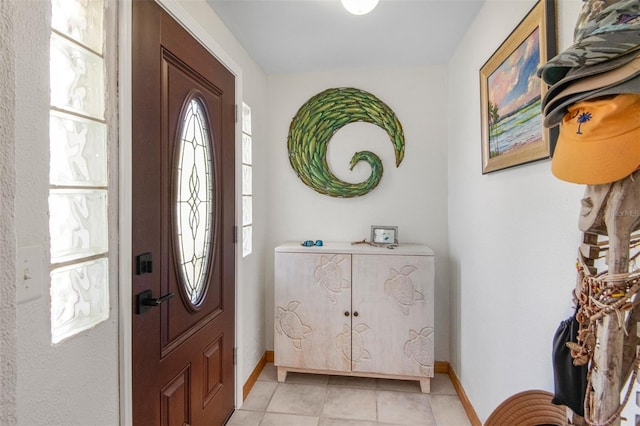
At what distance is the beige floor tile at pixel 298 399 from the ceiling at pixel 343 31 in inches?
96.5

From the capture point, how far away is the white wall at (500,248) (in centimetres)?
116

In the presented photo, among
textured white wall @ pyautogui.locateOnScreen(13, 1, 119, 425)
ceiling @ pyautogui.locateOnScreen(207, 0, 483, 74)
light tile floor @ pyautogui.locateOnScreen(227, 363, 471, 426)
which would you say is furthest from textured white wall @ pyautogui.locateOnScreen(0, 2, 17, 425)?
light tile floor @ pyautogui.locateOnScreen(227, 363, 471, 426)

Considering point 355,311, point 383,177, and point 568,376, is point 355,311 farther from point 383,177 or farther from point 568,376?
point 568,376

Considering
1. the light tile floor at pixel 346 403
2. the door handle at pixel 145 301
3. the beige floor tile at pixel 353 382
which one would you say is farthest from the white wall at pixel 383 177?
Answer: the door handle at pixel 145 301

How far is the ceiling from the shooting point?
1.81m

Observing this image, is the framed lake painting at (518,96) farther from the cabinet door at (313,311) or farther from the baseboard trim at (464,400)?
the baseboard trim at (464,400)

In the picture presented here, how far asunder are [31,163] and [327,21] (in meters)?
1.71

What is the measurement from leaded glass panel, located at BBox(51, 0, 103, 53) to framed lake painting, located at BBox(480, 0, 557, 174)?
156 centimetres

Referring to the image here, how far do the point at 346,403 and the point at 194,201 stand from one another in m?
1.67

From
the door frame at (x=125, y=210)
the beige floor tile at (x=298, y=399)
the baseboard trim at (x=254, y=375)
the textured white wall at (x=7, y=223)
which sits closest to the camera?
the textured white wall at (x=7, y=223)

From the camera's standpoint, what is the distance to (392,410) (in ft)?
6.88

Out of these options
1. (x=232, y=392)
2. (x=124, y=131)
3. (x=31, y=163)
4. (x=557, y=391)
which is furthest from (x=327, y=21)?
(x=232, y=392)

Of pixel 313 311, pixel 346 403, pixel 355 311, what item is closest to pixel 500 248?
pixel 355 311

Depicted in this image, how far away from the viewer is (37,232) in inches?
33.1
